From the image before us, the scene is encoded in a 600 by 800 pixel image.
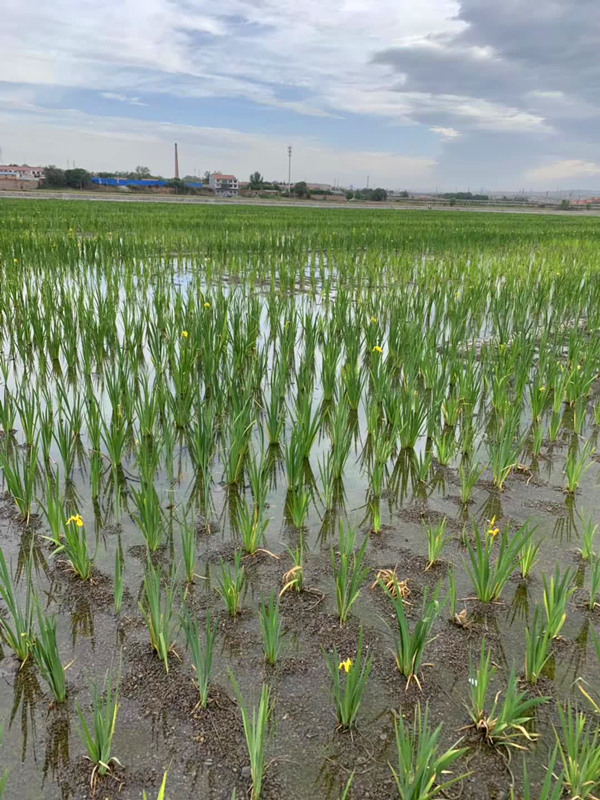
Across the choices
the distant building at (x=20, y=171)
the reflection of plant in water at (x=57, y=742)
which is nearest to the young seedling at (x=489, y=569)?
the reflection of plant in water at (x=57, y=742)

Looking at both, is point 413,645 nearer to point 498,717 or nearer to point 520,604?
point 498,717

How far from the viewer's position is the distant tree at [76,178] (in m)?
57.9

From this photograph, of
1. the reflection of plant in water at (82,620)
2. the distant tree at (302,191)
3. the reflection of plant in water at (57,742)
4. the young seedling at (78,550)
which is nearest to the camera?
the reflection of plant in water at (57,742)

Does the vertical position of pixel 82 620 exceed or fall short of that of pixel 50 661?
it falls short

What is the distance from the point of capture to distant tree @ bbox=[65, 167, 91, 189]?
57875mm

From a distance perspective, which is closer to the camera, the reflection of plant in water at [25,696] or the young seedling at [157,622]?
the reflection of plant in water at [25,696]

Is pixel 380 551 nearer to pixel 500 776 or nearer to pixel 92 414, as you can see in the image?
pixel 500 776

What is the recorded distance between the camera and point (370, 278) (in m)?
8.27

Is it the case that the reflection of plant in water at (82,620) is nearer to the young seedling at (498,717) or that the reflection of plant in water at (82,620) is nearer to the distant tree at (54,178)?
the young seedling at (498,717)

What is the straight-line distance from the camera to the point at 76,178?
57.9 m

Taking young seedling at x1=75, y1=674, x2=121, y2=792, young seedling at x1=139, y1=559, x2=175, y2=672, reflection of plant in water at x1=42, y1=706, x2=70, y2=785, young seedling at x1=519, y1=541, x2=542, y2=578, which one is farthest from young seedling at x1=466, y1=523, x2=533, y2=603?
reflection of plant in water at x1=42, y1=706, x2=70, y2=785

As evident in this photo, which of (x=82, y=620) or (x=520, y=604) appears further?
(x=520, y=604)

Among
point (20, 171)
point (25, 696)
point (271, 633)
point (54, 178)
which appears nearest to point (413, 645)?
point (271, 633)

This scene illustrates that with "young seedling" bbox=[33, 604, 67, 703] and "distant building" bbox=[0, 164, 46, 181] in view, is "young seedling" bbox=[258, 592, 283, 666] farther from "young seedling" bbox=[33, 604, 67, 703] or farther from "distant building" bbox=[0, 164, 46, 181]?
"distant building" bbox=[0, 164, 46, 181]
